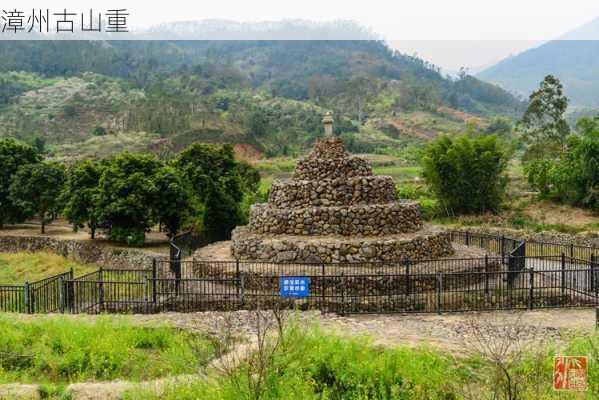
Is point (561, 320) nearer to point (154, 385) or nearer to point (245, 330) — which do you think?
point (245, 330)

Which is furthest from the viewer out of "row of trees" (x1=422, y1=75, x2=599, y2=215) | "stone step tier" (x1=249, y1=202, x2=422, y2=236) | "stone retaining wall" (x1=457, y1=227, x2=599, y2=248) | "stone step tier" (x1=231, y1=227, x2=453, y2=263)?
"row of trees" (x1=422, y1=75, x2=599, y2=215)

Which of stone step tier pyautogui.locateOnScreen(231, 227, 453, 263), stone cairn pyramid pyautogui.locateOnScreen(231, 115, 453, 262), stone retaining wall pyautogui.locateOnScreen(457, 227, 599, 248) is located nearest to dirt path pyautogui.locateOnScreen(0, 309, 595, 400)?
stone step tier pyautogui.locateOnScreen(231, 227, 453, 263)

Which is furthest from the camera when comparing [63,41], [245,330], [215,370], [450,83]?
[450,83]

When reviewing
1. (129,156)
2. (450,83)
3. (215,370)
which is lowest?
(215,370)

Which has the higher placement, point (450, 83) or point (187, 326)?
point (450, 83)

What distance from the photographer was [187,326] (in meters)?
11.3

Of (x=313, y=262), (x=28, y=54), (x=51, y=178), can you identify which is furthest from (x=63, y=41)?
(x=313, y=262)

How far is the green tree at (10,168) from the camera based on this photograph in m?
33.7

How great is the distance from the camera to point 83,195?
28859 mm

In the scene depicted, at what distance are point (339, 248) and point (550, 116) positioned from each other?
36.2 metres

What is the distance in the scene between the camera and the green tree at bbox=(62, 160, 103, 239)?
28516 millimetres

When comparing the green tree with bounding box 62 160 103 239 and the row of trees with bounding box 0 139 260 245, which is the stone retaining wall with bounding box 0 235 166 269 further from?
the green tree with bounding box 62 160 103 239

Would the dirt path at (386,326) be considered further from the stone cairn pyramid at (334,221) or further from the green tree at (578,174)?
the green tree at (578,174)

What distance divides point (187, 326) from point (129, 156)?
1926 cm
